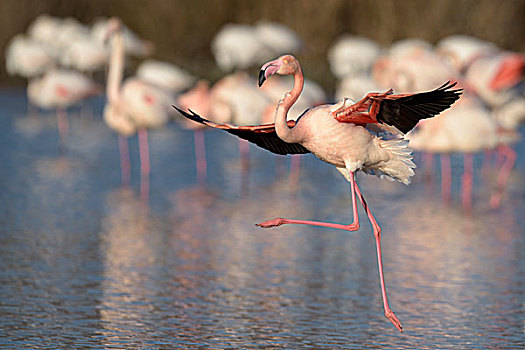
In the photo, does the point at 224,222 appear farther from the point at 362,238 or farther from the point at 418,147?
the point at 418,147

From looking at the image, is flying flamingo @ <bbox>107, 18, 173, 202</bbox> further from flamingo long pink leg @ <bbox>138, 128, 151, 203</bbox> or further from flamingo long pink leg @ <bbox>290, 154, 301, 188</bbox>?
flamingo long pink leg @ <bbox>290, 154, 301, 188</bbox>

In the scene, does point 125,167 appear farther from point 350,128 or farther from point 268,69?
point 268,69

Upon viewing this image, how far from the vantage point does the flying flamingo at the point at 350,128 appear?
6.03m

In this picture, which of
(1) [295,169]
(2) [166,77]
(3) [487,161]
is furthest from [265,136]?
(2) [166,77]

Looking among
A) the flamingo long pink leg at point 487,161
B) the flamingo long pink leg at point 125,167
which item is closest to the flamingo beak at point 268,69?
the flamingo long pink leg at point 125,167

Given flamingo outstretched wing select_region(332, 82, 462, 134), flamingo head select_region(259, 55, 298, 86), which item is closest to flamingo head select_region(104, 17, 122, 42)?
flamingo outstretched wing select_region(332, 82, 462, 134)

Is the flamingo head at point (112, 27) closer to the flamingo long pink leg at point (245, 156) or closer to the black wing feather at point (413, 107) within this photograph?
the flamingo long pink leg at point (245, 156)

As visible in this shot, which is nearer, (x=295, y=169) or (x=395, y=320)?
(x=395, y=320)

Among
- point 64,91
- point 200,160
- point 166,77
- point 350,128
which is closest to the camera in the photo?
point 350,128

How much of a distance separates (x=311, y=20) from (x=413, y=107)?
16.4m

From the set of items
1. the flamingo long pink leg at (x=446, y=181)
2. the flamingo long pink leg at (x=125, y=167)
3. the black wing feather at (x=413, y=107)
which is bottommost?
the flamingo long pink leg at (x=446, y=181)

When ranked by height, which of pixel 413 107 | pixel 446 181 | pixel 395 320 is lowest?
pixel 395 320

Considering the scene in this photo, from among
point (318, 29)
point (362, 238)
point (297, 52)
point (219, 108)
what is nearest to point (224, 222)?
point (362, 238)

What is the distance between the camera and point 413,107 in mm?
6086
